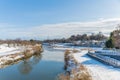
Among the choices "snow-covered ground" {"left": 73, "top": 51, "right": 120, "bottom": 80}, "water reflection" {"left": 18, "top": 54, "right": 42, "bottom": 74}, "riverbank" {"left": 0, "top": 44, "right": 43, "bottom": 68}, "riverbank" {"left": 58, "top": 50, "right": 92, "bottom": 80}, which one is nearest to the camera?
"riverbank" {"left": 58, "top": 50, "right": 92, "bottom": 80}

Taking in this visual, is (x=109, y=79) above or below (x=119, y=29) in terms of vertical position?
below

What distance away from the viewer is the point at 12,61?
133 ft

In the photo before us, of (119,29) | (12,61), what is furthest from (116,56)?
(119,29)

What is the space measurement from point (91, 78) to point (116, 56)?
56.9 feet

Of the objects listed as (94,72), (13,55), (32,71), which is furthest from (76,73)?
(13,55)

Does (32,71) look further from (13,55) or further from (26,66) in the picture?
(13,55)

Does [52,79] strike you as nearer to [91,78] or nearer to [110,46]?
[91,78]

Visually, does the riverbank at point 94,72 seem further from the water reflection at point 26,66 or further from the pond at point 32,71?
the water reflection at point 26,66

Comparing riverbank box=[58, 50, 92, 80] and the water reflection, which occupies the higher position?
riverbank box=[58, 50, 92, 80]

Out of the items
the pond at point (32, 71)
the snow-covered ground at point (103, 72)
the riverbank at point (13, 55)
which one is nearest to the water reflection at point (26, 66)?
the pond at point (32, 71)

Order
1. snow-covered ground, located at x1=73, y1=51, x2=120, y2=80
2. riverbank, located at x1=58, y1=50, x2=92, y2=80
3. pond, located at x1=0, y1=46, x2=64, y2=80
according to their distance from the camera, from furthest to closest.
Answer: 1. pond, located at x1=0, y1=46, x2=64, y2=80
2. snow-covered ground, located at x1=73, y1=51, x2=120, y2=80
3. riverbank, located at x1=58, y1=50, x2=92, y2=80

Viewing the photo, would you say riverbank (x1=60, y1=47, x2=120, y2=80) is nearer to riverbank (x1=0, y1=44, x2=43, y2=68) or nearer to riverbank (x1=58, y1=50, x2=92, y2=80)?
riverbank (x1=58, y1=50, x2=92, y2=80)

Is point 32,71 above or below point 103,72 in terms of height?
below

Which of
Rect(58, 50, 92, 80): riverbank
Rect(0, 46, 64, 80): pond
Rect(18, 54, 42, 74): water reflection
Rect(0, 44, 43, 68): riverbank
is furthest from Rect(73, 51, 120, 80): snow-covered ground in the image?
Rect(0, 44, 43, 68): riverbank
